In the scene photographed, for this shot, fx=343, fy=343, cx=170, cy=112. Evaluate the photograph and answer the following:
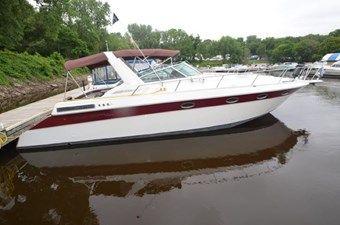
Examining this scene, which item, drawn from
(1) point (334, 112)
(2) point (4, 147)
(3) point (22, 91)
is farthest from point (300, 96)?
(3) point (22, 91)

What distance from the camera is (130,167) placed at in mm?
9273

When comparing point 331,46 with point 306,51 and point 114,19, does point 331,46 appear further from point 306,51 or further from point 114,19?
point 114,19

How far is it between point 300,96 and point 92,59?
1238 centimetres

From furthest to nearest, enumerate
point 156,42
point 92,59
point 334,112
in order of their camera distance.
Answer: point 156,42 < point 334,112 < point 92,59

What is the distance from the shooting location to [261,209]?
6.34 m

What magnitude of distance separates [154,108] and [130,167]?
2.10 metres

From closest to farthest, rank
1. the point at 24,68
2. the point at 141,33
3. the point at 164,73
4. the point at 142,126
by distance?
1. the point at 142,126
2. the point at 164,73
3. the point at 24,68
4. the point at 141,33

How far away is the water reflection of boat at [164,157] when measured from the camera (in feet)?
Answer: 28.2

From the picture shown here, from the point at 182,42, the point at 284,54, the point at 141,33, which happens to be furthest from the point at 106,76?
the point at 141,33

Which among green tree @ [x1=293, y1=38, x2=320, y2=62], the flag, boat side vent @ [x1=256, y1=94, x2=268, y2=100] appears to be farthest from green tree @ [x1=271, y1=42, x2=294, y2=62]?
the flag

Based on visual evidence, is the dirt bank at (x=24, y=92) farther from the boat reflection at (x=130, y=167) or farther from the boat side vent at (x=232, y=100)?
the boat side vent at (x=232, y=100)

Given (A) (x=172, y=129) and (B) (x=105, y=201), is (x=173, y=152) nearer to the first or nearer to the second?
(A) (x=172, y=129)

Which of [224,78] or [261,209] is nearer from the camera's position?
[261,209]

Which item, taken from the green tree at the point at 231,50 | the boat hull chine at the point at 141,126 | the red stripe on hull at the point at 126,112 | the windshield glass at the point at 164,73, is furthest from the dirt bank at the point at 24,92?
the green tree at the point at 231,50
